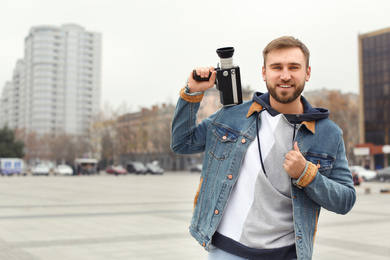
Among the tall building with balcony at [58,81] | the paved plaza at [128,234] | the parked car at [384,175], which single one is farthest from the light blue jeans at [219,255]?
the tall building with balcony at [58,81]

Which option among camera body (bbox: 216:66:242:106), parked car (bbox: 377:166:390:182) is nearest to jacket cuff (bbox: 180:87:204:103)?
camera body (bbox: 216:66:242:106)

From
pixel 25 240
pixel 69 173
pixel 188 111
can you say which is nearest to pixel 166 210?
pixel 25 240

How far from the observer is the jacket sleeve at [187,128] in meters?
2.30

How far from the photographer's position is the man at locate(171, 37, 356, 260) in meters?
2.10

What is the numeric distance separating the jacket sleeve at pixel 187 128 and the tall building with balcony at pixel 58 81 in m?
148

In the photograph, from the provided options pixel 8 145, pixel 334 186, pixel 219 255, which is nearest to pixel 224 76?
pixel 334 186

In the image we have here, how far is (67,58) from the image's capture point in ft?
514

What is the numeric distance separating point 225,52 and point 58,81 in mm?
160258

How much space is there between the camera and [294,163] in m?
1.97

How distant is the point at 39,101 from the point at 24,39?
3317 cm

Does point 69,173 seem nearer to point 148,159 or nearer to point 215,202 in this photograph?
point 148,159

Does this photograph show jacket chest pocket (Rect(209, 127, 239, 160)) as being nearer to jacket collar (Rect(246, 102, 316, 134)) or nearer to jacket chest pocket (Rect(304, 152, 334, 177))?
jacket collar (Rect(246, 102, 316, 134))

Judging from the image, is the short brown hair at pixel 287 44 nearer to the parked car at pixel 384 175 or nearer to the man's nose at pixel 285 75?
the man's nose at pixel 285 75

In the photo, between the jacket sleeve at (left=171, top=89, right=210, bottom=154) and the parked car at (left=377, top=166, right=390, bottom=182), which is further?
the parked car at (left=377, top=166, right=390, bottom=182)
